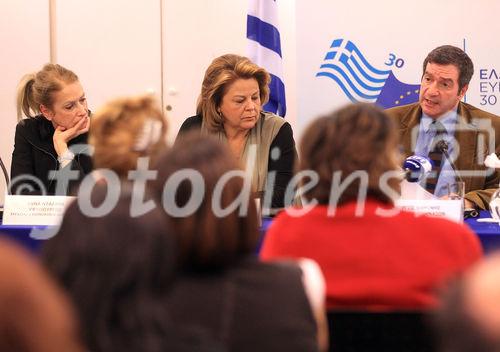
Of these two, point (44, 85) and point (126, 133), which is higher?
point (44, 85)

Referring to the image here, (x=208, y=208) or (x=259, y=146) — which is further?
(x=259, y=146)

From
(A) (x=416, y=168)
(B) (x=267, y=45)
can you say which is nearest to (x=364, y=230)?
(A) (x=416, y=168)

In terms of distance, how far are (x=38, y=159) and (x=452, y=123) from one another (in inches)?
79.1

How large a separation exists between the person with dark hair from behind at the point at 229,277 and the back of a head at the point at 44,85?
98.0 inches

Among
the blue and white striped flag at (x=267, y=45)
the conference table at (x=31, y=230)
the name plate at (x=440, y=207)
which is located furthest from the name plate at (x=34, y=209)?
the blue and white striped flag at (x=267, y=45)

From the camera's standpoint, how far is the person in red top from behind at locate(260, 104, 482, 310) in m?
1.91

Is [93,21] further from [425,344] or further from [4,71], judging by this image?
[425,344]

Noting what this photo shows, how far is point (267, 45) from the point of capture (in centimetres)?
481

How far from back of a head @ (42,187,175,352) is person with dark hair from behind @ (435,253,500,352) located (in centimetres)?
58

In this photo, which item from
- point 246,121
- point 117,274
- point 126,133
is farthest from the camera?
point 246,121

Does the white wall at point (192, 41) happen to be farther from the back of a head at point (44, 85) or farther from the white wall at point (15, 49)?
the back of a head at point (44, 85)

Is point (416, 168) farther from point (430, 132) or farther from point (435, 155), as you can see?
point (430, 132)

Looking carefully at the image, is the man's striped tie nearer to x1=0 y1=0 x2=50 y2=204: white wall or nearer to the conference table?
the conference table

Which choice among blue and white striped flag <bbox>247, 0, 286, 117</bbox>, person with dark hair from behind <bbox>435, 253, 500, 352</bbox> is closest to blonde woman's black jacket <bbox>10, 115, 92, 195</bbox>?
blue and white striped flag <bbox>247, 0, 286, 117</bbox>
